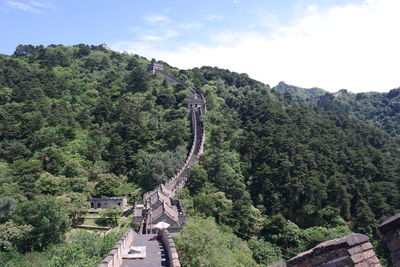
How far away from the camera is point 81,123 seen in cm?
6412

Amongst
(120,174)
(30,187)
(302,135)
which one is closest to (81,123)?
(120,174)

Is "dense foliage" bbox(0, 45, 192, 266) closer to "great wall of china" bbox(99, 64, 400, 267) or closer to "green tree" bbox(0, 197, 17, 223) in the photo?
"green tree" bbox(0, 197, 17, 223)

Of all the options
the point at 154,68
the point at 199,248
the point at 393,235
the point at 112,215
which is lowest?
the point at 112,215

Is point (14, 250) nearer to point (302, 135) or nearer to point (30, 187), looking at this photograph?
point (30, 187)

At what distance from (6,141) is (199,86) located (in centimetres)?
4911

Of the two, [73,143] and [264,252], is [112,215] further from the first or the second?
[73,143]

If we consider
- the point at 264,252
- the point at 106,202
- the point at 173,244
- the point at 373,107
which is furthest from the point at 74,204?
the point at 373,107

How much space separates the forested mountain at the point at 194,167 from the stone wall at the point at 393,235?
49.8ft

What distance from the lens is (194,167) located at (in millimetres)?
47000

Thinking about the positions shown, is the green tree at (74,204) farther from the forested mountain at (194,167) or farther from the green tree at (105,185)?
the green tree at (105,185)

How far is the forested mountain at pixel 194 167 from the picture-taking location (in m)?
36.0

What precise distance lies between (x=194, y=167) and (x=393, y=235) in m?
42.5

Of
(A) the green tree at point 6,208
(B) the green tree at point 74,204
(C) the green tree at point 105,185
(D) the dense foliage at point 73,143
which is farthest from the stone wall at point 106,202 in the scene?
(A) the green tree at point 6,208

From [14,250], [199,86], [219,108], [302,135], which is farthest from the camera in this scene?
[199,86]
